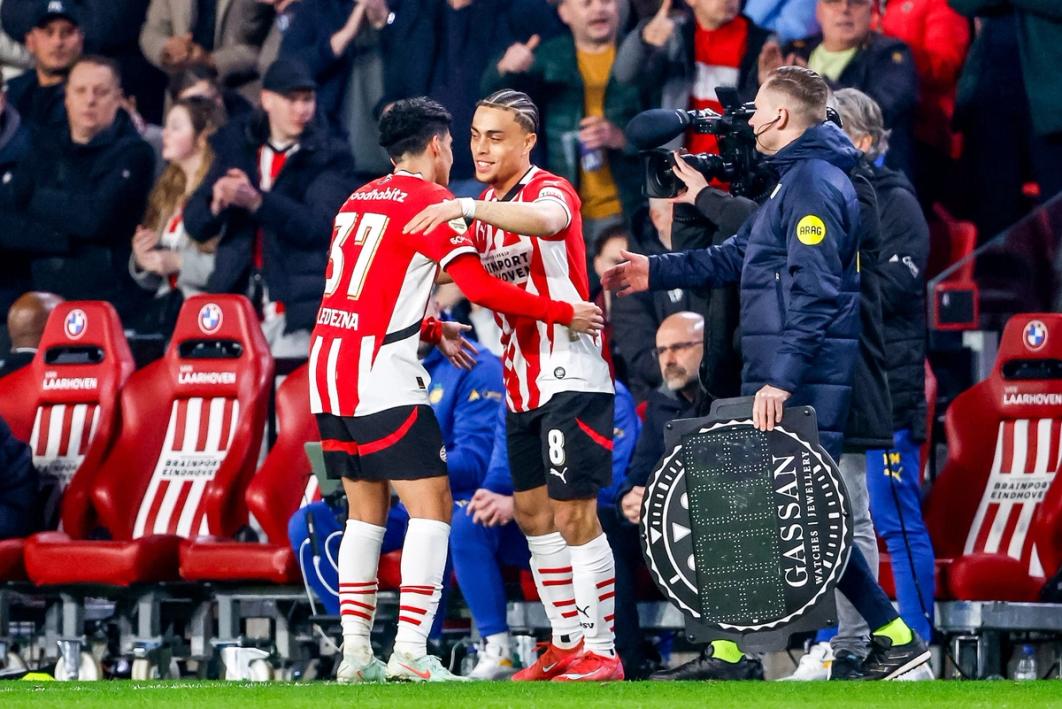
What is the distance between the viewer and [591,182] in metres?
9.59

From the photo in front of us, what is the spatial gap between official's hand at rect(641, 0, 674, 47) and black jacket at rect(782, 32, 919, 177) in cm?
88

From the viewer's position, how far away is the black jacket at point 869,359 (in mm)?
6496

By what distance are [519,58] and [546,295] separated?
138 inches

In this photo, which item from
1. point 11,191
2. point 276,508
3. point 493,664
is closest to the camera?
point 493,664

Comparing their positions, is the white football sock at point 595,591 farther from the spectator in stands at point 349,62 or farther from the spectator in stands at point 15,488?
the spectator in stands at point 349,62

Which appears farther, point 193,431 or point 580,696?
point 193,431

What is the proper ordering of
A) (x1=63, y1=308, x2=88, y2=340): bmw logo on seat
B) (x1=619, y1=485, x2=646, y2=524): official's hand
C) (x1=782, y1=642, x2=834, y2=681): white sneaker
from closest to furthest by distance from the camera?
(x1=782, y1=642, x2=834, y2=681): white sneaker
(x1=619, y1=485, x2=646, y2=524): official's hand
(x1=63, y1=308, x2=88, y2=340): bmw logo on seat

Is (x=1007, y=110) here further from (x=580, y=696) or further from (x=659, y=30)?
(x=580, y=696)

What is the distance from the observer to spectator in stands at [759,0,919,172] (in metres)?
8.80

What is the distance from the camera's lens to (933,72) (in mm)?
9195

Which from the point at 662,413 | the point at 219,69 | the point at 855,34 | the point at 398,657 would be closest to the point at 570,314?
the point at 398,657

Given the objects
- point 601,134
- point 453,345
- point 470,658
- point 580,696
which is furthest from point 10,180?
point 580,696

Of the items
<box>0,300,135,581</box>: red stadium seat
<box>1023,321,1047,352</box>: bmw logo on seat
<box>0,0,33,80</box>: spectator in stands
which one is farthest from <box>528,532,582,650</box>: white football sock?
<box>0,0,33,80</box>: spectator in stands

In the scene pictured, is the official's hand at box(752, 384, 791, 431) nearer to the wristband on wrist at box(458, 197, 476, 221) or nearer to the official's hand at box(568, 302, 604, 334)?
the official's hand at box(568, 302, 604, 334)
